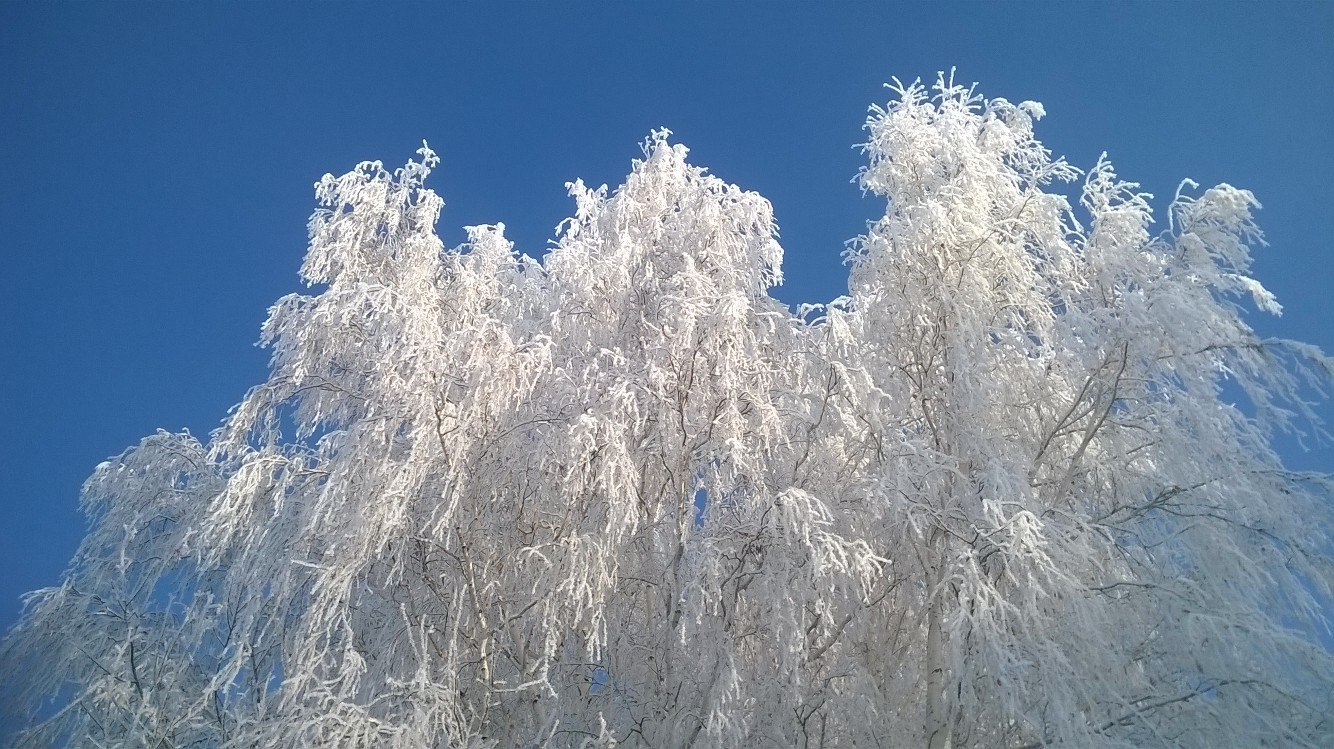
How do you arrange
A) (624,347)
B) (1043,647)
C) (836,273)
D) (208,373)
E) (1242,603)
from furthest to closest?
(208,373) → (836,273) → (624,347) → (1242,603) → (1043,647)

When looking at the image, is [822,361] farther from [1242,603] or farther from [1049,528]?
[1242,603]

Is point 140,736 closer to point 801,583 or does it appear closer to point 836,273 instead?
point 801,583

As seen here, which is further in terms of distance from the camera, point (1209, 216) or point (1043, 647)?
point (1209, 216)

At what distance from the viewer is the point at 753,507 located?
5.54 m

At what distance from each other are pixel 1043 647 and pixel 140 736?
4.80 metres

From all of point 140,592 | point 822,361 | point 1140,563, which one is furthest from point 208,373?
point 1140,563

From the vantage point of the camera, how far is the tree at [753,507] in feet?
14.9

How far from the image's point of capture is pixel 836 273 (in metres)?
7.14

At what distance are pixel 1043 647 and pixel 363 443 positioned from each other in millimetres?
3857

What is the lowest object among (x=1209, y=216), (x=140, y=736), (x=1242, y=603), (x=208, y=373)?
(x=140, y=736)

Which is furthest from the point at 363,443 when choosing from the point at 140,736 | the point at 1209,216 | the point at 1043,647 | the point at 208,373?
the point at 208,373

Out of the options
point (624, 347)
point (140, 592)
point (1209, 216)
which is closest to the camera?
point (1209, 216)

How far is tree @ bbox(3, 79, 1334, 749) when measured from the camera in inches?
179

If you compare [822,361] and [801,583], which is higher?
[822,361]
